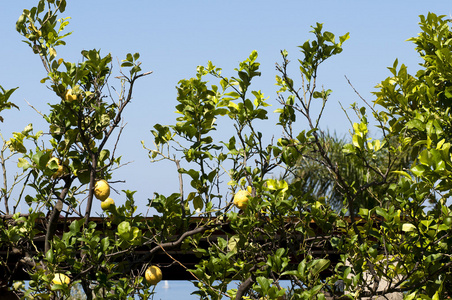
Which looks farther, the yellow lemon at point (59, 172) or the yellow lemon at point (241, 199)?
the yellow lemon at point (59, 172)

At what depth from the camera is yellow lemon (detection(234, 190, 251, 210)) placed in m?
3.31

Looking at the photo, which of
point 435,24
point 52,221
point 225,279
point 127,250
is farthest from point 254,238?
point 435,24

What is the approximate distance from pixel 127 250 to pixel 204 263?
48 centimetres

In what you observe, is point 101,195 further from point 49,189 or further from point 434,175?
point 434,175

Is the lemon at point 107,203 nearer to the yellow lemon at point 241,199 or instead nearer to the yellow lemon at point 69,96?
the yellow lemon at point 69,96

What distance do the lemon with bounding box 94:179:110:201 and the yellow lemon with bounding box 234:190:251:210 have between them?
33.7 inches

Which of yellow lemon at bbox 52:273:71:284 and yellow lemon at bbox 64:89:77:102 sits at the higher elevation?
yellow lemon at bbox 64:89:77:102

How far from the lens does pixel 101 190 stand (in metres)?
3.55

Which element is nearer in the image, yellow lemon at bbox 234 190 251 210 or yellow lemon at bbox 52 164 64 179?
yellow lemon at bbox 234 190 251 210

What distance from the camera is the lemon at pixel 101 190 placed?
3551 millimetres

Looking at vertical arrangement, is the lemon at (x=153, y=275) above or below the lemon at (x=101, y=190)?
below

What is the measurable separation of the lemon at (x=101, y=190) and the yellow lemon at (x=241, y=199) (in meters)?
0.86

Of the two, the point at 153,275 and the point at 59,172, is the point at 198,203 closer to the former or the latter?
the point at 153,275

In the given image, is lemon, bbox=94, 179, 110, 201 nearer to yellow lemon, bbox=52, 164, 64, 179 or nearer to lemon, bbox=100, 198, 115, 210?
lemon, bbox=100, 198, 115, 210
